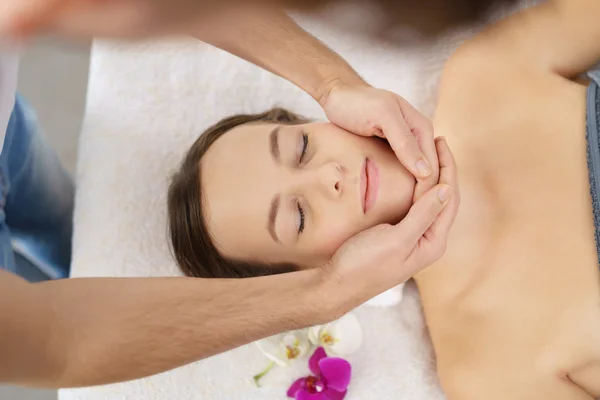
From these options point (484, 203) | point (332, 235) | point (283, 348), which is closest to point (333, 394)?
point (283, 348)

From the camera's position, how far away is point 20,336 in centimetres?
59

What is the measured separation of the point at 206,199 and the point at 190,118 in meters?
0.37

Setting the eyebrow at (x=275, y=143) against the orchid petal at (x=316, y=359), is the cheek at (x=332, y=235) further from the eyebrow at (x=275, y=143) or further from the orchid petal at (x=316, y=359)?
the orchid petal at (x=316, y=359)

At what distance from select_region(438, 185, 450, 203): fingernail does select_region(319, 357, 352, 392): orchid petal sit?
43 cm

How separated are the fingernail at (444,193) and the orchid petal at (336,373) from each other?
1.39 ft

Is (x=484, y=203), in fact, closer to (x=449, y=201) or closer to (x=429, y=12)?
(x=449, y=201)

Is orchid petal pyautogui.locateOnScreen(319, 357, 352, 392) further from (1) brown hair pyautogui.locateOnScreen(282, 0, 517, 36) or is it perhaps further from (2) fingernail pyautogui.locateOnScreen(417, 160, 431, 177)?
(1) brown hair pyautogui.locateOnScreen(282, 0, 517, 36)

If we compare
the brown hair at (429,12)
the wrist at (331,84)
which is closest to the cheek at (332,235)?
the wrist at (331,84)

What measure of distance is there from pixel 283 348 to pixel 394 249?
1.40 ft

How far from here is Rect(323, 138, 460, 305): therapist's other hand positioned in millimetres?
805

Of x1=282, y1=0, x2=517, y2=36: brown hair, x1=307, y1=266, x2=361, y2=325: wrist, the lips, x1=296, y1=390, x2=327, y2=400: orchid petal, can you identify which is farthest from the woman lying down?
x1=282, y1=0, x2=517, y2=36: brown hair

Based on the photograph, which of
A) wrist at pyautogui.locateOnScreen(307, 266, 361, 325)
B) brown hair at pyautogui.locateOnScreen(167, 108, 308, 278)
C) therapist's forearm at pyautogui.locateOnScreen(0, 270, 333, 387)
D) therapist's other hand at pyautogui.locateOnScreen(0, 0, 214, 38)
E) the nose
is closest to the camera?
therapist's other hand at pyautogui.locateOnScreen(0, 0, 214, 38)

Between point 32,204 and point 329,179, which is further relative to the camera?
point 32,204

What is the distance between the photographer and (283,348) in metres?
1.13
